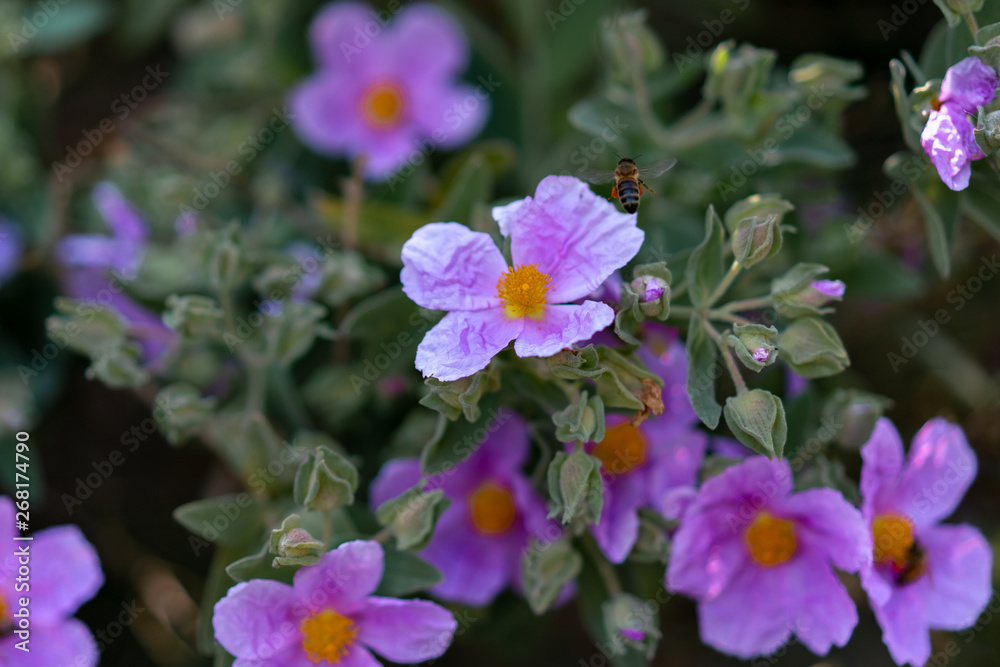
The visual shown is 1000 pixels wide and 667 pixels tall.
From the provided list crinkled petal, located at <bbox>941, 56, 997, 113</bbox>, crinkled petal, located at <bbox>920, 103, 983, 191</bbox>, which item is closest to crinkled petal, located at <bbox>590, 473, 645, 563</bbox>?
crinkled petal, located at <bbox>920, 103, 983, 191</bbox>

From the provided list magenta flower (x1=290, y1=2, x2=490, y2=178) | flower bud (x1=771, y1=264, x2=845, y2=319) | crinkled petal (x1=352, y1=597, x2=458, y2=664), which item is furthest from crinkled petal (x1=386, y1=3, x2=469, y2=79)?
crinkled petal (x1=352, y1=597, x2=458, y2=664)

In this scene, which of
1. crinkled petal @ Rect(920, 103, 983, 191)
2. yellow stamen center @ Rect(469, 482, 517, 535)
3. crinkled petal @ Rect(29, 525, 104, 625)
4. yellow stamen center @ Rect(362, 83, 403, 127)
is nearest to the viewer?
crinkled petal @ Rect(920, 103, 983, 191)

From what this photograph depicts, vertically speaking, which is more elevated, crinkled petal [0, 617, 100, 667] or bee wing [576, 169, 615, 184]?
bee wing [576, 169, 615, 184]

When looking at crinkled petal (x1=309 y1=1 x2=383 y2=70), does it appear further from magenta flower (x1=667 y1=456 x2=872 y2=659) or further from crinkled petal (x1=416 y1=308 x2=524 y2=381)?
magenta flower (x1=667 y1=456 x2=872 y2=659)

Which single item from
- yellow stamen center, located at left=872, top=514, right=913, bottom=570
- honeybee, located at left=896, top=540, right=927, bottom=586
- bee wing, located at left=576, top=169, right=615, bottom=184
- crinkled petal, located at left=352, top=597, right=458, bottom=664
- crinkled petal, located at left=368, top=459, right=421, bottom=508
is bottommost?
honeybee, located at left=896, top=540, right=927, bottom=586

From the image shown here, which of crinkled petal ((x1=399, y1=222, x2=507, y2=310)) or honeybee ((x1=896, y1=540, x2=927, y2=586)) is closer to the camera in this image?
crinkled petal ((x1=399, y1=222, x2=507, y2=310))

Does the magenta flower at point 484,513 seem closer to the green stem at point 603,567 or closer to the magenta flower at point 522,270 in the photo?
the green stem at point 603,567

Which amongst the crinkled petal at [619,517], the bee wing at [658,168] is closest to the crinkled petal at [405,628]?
the crinkled petal at [619,517]

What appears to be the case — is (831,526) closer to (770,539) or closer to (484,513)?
(770,539)

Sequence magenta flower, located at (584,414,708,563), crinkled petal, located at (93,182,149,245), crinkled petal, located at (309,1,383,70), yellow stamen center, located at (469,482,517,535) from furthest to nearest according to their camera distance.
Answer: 1. crinkled petal, located at (309,1,383,70)
2. crinkled petal, located at (93,182,149,245)
3. yellow stamen center, located at (469,482,517,535)
4. magenta flower, located at (584,414,708,563)
